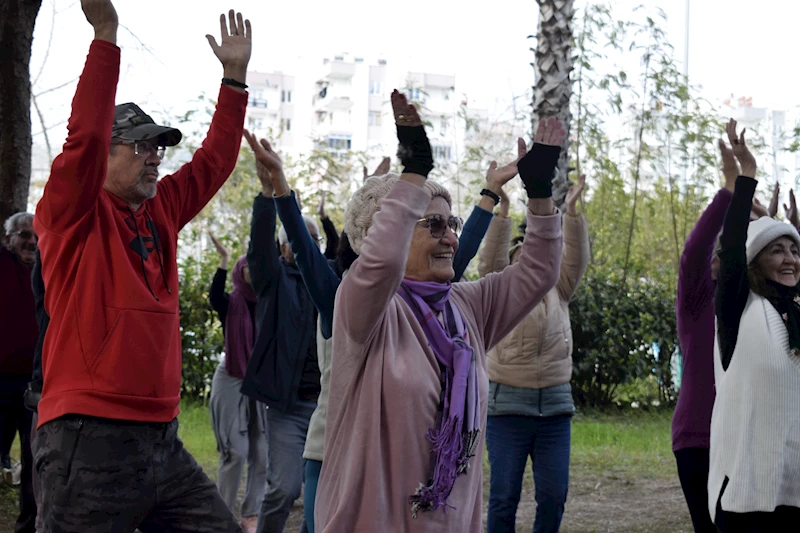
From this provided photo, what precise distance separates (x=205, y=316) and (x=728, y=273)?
10.1m

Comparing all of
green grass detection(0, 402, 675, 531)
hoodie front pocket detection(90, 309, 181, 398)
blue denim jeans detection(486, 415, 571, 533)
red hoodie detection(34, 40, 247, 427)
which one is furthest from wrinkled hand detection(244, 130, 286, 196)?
green grass detection(0, 402, 675, 531)

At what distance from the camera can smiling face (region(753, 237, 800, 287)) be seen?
15.5ft

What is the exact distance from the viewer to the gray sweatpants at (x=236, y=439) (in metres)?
7.43

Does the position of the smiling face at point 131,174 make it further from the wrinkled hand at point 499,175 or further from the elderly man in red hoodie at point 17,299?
the elderly man in red hoodie at point 17,299

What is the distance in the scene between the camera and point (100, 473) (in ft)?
11.5

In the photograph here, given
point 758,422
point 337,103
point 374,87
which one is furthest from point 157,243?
point 337,103

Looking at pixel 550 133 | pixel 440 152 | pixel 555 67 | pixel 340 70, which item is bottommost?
pixel 550 133

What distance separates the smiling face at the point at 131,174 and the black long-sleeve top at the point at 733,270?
8.54ft

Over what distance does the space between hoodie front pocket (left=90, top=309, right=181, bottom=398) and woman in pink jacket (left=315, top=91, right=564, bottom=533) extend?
2.51 ft

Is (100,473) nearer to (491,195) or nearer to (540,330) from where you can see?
(491,195)

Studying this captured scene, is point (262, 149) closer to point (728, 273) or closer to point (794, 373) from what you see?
point (728, 273)

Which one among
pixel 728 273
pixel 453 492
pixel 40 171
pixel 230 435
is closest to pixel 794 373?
pixel 728 273

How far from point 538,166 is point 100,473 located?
1.91 metres

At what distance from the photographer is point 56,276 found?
3.65m
